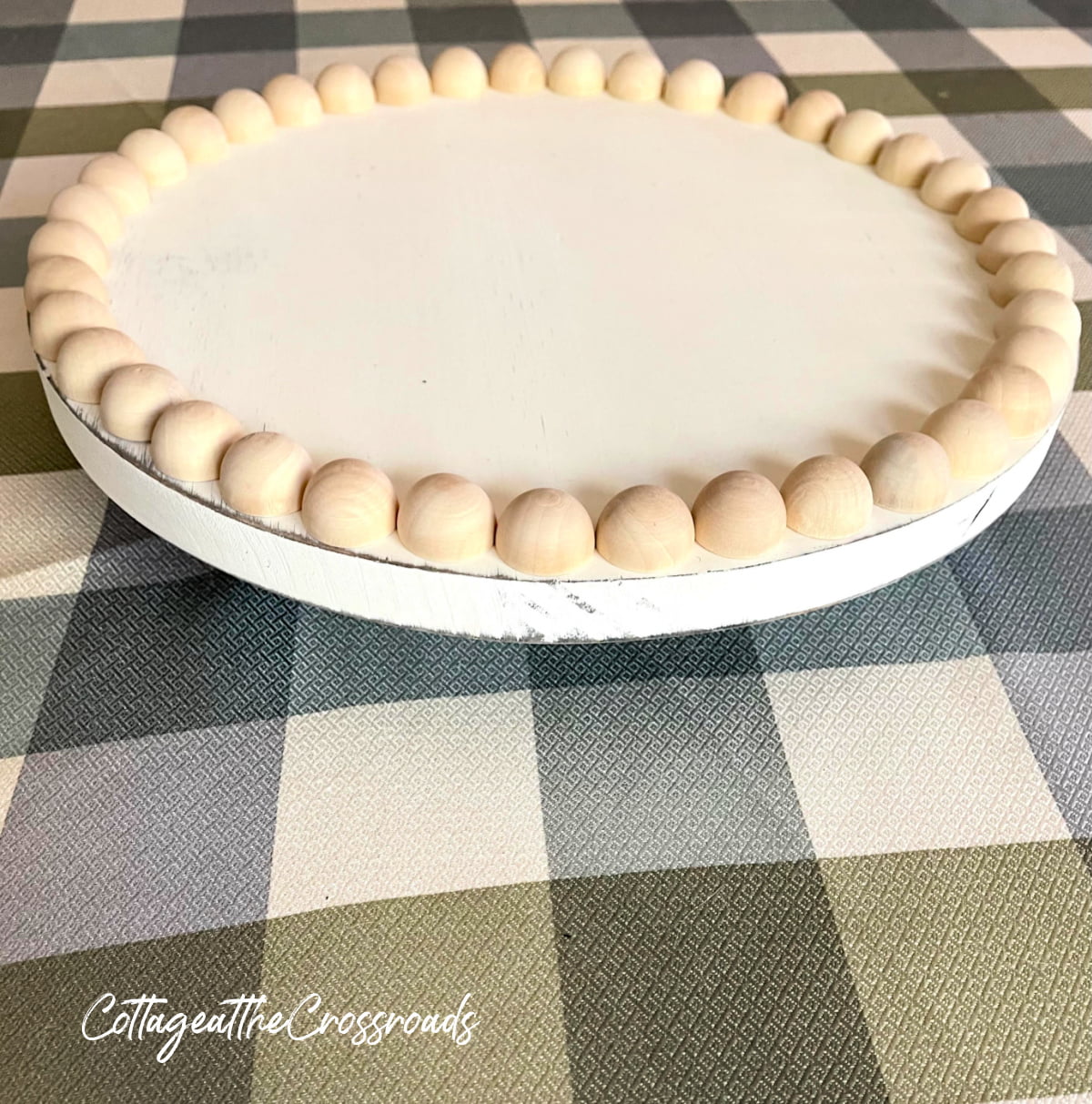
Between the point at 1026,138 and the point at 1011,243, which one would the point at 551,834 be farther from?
the point at 1026,138

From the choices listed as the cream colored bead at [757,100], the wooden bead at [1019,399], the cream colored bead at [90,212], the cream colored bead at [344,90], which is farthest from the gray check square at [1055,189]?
the cream colored bead at [90,212]

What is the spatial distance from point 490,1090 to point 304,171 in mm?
692

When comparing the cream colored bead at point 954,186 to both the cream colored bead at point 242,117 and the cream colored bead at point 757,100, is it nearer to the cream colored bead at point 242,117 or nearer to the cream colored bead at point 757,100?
the cream colored bead at point 757,100

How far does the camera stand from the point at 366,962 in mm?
542

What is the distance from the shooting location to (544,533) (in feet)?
1.75

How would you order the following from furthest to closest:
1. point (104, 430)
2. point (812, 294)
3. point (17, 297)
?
point (17, 297) < point (812, 294) < point (104, 430)

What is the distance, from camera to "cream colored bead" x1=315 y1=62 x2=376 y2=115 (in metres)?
0.92

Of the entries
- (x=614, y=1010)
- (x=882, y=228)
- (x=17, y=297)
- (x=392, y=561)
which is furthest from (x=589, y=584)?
(x=17, y=297)

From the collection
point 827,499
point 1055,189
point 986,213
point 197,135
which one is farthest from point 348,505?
point 1055,189

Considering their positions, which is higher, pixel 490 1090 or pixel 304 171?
pixel 304 171

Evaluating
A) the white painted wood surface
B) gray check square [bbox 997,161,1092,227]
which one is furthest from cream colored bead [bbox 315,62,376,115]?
gray check square [bbox 997,161,1092,227]

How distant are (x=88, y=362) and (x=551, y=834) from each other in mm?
397

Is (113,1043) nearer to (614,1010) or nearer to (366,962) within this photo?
(366,962)

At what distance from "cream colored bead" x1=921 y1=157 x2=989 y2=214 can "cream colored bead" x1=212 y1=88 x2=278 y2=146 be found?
0.57 m
